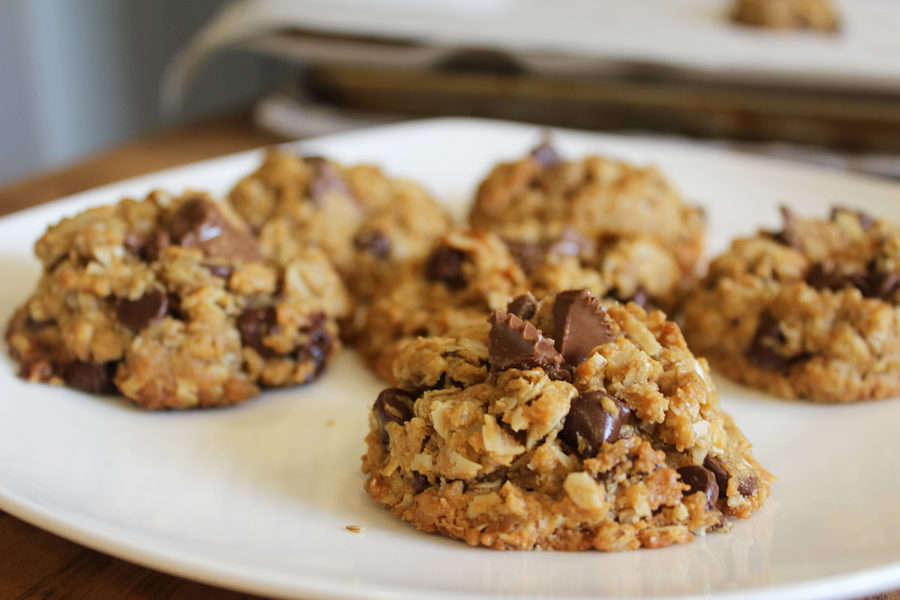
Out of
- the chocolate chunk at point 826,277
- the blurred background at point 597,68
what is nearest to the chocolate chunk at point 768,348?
the chocolate chunk at point 826,277

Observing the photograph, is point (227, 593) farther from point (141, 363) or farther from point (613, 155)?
point (613, 155)

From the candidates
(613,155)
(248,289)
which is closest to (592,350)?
(248,289)

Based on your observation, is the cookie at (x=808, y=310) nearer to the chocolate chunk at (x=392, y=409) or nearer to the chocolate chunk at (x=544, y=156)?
the chocolate chunk at (x=544, y=156)

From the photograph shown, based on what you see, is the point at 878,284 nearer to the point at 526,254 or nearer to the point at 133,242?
the point at 526,254

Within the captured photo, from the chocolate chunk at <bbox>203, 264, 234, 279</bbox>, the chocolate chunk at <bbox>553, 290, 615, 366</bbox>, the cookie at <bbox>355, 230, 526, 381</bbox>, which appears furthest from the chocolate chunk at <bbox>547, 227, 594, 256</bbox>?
the chocolate chunk at <bbox>203, 264, 234, 279</bbox>

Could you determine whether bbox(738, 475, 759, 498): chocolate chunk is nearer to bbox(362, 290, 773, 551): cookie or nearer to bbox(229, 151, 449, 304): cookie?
bbox(362, 290, 773, 551): cookie

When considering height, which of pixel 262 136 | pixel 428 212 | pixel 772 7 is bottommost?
pixel 262 136

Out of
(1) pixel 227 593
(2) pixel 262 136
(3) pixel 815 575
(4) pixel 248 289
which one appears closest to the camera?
(3) pixel 815 575
